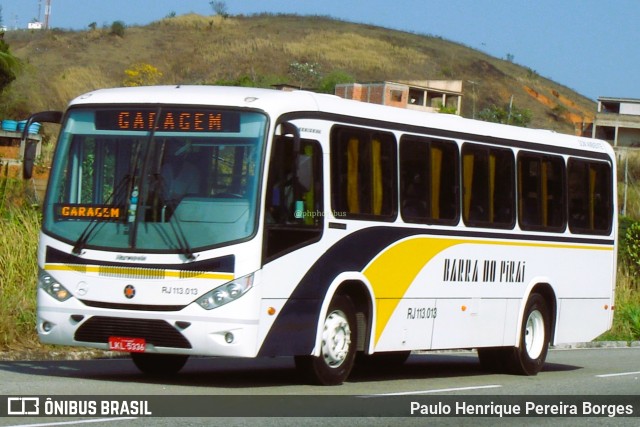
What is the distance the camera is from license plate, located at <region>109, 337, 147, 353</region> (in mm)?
12953

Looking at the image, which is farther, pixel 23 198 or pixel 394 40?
pixel 394 40

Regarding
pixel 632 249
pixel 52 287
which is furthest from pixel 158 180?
pixel 632 249

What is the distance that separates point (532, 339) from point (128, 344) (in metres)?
7.12

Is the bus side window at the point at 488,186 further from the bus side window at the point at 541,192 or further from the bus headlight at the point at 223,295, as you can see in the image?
the bus headlight at the point at 223,295

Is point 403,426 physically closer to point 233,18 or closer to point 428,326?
point 428,326

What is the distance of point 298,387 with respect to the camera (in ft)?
46.4

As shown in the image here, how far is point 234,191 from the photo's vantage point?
13.1 meters

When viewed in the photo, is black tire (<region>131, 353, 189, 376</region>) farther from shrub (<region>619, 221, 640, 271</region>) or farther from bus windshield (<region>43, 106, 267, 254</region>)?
shrub (<region>619, 221, 640, 271</region>)

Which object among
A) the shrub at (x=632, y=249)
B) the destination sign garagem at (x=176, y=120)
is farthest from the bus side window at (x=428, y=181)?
the shrub at (x=632, y=249)

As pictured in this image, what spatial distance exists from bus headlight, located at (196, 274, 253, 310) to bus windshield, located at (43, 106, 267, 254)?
1.32ft

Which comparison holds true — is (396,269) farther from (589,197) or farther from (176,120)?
(589,197)

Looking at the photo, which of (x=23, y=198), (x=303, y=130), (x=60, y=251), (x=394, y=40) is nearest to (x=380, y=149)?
(x=303, y=130)

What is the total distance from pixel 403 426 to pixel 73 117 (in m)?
4.95

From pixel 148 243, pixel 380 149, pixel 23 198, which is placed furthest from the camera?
pixel 23 198
